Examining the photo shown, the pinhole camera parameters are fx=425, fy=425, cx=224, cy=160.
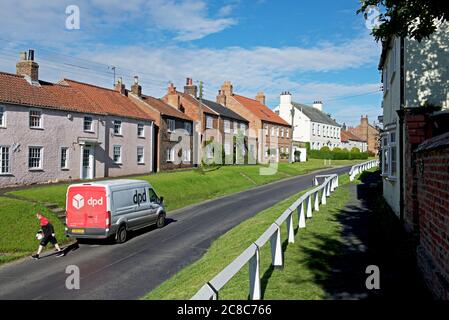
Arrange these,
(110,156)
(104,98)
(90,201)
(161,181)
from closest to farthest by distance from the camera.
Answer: (90,201) < (161,181) < (110,156) < (104,98)

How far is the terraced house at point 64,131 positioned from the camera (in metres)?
28.6

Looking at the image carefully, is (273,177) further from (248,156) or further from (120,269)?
(120,269)

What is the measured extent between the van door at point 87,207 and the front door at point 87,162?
17201 millimetres

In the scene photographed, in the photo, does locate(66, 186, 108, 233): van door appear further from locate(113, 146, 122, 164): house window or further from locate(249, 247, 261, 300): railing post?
locate(113, 146, 122, 164): house window

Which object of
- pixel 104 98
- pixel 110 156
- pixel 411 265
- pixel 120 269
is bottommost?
pixel 120 269

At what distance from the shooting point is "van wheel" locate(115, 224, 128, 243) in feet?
58.2

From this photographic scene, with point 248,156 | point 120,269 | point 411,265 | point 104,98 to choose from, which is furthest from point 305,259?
point 248,156

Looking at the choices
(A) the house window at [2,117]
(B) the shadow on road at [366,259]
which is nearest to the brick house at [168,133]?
(A) the house window at [2,117]

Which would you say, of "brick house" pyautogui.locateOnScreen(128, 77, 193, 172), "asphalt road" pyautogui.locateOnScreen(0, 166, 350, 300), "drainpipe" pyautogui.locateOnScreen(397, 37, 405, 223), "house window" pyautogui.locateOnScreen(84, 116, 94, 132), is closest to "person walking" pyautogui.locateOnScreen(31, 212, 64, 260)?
"asphalt road" pyautogui.locateOnScreen(0, 166, 350, 300)

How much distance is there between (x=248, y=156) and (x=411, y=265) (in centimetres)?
5093

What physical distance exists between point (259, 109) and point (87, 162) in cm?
3880

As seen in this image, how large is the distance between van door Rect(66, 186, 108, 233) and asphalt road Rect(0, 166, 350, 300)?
1.03 m

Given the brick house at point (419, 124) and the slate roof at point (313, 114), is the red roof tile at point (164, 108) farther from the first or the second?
the slate roof at point (313, 114)
